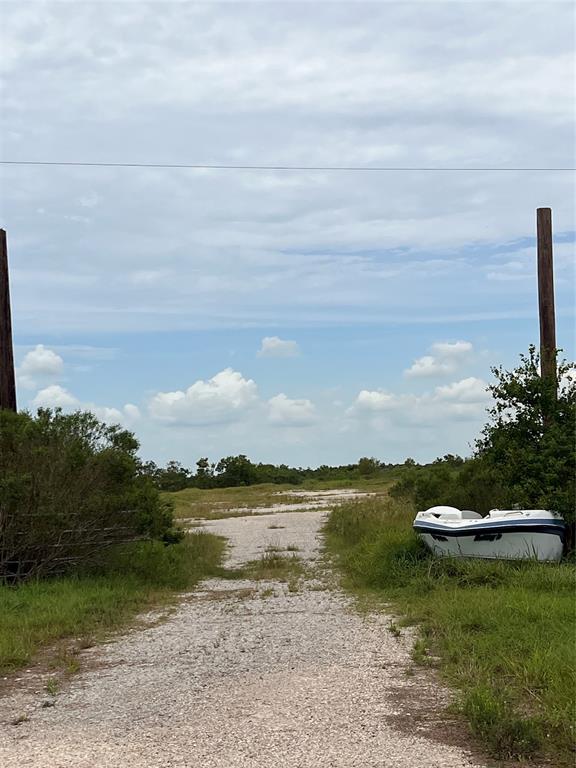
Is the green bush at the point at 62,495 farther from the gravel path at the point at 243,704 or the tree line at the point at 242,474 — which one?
the tree line at the point at 242,474

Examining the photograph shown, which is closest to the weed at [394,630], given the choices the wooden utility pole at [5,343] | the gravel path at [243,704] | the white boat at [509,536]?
the gravel path at [243,704]

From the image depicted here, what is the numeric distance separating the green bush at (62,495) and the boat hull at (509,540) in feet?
16.0

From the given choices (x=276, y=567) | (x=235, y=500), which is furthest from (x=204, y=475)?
(x=276, y=567)

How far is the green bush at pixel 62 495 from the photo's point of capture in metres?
12.1

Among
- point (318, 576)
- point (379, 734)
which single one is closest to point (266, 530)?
point (318, 576)

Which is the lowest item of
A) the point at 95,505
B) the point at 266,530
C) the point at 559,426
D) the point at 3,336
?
the point at 266,530

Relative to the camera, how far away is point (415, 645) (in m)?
7.82

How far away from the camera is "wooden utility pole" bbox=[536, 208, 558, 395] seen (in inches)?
540

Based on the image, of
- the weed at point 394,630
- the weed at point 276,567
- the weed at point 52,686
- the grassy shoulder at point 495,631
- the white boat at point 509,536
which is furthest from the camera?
the weed at point 276,567

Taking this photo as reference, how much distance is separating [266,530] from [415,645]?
18.5m

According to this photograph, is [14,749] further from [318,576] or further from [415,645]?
[318,576]

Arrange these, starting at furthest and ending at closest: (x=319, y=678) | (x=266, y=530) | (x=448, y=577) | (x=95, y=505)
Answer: (x=266, y=530), (x=95, y=505), (x=448, y=577), (x=319, y=678)

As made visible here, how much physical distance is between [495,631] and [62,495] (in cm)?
681

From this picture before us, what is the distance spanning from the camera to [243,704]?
19.7ft
